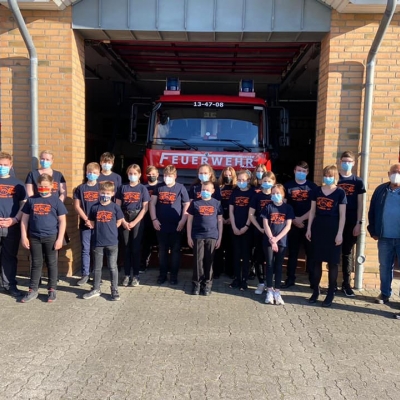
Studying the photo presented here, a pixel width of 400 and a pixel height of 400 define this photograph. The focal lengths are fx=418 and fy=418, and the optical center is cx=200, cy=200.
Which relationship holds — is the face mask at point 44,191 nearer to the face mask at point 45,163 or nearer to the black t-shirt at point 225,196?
the face mask at point 45,163

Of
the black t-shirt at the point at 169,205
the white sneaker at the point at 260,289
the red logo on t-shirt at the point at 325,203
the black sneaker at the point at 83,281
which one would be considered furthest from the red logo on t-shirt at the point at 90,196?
the red logo on t-shirt at the point at 325,203

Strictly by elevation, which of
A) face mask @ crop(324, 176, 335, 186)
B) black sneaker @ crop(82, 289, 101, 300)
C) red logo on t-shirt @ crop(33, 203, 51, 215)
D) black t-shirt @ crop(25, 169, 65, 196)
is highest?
face mask @ crop(324, 176, 335, 186)

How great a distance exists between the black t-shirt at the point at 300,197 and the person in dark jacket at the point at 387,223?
0.87 meters

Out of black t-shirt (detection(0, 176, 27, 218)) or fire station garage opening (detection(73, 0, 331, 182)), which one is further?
fire station garage opening (detection(73, 0, 331, 182))

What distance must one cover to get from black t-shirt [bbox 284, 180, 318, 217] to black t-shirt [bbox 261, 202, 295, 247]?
1.84 feet

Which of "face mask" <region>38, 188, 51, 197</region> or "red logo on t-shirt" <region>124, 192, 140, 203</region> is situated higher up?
"face mask" <region>38, 188, 51, 197</region>

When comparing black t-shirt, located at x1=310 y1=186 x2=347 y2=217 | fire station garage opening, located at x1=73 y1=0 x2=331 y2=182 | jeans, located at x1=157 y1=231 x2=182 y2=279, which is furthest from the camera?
fire station garage opening, located at x1=73 y1=0 x2=331 y2=182

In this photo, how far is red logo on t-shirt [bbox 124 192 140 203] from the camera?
5898mm

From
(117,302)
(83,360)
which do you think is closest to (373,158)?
(117,302)

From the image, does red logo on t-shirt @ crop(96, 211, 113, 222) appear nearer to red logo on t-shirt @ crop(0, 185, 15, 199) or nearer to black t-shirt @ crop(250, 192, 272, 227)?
red logo on t-shirt @ crop(0, 185, 15, 199)

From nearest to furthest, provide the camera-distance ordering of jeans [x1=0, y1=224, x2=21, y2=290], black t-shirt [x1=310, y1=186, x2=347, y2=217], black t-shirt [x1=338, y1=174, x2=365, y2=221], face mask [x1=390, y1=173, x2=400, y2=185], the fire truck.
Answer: face mask [x1=390, y1=173, x2=400, y2=185], black t-shirt [x1=310, y1=186, x2=347, y2=217], jeans [x1=0, y1=224, x2=21, y2=290], black t-shirt [x1=338, y1=174, x2=365, y2=221], the fire truck

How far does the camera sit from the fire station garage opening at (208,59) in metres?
6.26

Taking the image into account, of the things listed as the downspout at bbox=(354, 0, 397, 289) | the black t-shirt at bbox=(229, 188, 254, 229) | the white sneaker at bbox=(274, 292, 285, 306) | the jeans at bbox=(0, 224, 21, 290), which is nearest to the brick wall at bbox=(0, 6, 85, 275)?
the jeans at bbox=(0, 224, 21, 290)

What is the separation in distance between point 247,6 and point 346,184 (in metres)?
3.01
